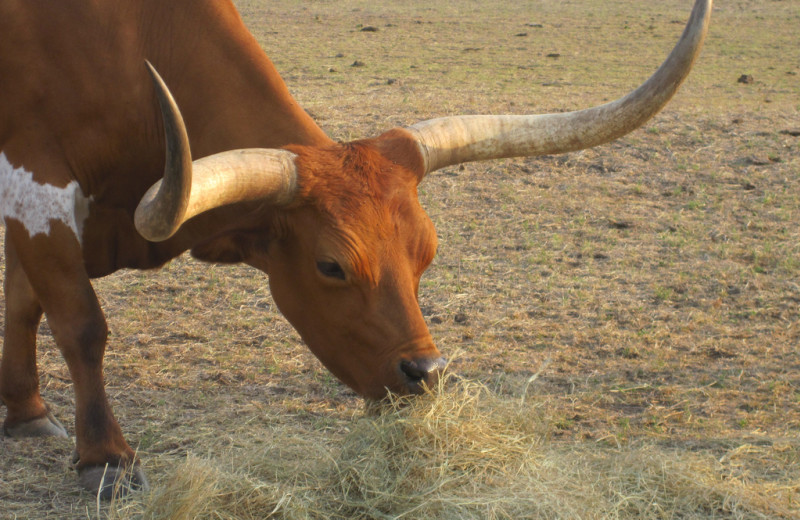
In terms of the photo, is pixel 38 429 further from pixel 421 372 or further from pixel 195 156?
pixel 421 372

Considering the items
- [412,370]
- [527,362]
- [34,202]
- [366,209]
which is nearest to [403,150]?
[366,209]

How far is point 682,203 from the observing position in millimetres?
7078

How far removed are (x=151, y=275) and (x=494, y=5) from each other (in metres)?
18.7

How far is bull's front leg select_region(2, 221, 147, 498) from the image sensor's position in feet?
11.2

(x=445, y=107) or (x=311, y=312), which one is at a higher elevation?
(x=311, y=312)

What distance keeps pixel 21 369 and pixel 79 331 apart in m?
0.77

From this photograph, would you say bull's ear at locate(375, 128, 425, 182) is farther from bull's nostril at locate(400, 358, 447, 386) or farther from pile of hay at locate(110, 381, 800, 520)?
pile of hay at locate(110, 381, 800, 520)

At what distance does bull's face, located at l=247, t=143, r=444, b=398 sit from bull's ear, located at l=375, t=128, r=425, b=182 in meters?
0.05

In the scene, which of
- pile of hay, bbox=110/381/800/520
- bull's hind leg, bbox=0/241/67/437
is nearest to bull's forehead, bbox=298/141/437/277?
pile of hay, bbox=110/381/800/520

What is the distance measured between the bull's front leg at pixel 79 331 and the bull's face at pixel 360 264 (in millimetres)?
731

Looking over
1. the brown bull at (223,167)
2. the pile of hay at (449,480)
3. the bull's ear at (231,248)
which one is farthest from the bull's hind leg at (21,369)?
the bull's ear at (231,248)

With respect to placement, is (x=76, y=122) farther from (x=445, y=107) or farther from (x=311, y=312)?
(x=445, y=107)

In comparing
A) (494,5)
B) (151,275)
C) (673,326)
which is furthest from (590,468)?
(494,5)

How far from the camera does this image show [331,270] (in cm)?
322
